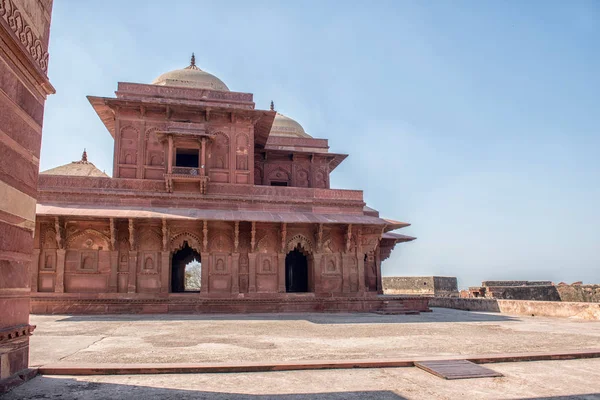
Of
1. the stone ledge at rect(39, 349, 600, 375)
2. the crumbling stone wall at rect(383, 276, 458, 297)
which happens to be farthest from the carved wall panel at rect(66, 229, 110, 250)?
the crumbling stone wall at rect(383, 276, 458, 297)

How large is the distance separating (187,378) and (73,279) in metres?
11.4

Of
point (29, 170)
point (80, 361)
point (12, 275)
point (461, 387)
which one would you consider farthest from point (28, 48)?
point (461, 387)

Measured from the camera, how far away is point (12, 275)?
4340 millimetres

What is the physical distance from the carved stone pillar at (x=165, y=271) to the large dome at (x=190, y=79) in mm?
8284

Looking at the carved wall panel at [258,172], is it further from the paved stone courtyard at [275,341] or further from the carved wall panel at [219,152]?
the paved stone courtyard at [275,341]

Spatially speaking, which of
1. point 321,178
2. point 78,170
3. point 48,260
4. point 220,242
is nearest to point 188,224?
point 220,242

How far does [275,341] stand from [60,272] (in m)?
9.85

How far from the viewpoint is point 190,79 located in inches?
792

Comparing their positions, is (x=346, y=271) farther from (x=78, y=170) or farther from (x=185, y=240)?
(x=78, y=170)

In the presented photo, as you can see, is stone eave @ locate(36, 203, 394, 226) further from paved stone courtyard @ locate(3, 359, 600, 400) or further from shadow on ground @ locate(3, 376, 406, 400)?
shadow on ground @ locate(3, 376, 406, 400)

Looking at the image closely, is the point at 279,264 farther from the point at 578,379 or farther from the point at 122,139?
the point at 578,379

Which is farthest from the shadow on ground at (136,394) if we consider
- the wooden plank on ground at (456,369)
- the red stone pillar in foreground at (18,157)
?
the wooden plank on ground at (456,369)

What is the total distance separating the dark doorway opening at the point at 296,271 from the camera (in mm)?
20781

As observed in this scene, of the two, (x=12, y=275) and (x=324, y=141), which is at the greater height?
(x=324, y=141)
